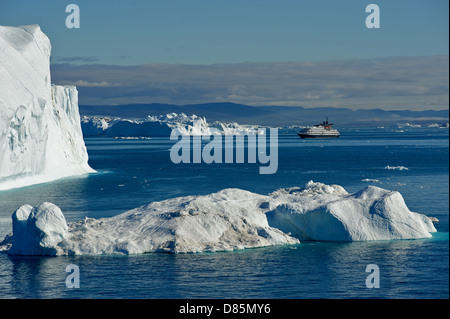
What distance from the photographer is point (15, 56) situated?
1937 inches

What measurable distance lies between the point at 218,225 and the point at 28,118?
93.6ft

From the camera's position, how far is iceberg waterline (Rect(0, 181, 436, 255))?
83.1 feet

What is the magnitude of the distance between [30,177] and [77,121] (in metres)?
17.6

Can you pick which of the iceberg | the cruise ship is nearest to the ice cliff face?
the iceberg

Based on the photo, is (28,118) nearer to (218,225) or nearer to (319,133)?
(218,225)

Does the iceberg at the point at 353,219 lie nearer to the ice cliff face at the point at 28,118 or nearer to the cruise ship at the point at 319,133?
the ice cliff face at the point at 28,118

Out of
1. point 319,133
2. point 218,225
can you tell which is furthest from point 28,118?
point 319,133

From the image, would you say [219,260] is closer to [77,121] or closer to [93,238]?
[93,238]

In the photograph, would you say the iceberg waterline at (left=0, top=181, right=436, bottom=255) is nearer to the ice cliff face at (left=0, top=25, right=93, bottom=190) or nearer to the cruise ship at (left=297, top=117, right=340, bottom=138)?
the ice cliff face at (left=0, top=25, right=93, bottom=190)

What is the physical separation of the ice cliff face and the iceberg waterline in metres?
21.8

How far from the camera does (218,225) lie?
2652 cm

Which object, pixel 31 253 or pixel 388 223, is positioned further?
pixel 388 223
